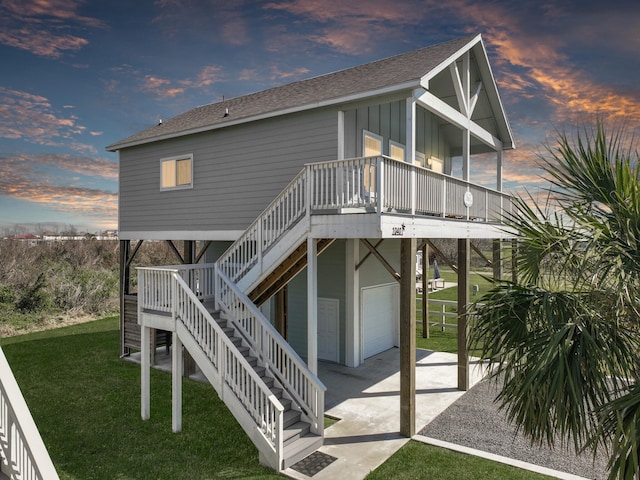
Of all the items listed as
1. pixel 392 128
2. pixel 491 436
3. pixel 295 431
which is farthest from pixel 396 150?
pixel 295 431

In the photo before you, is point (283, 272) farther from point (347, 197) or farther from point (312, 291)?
point (347, 197)

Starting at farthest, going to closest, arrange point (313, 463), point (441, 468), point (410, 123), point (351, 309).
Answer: point (351, 309) → point (410, 123) → point (313, 463) → point (441, 468)

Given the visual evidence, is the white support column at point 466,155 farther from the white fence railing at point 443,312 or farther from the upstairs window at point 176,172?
the upstairs window at point 176,172

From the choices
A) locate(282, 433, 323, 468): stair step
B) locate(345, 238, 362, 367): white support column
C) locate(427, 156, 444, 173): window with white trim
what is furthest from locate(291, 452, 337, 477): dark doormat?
locate(427, 156, 444, 173): window with white trim

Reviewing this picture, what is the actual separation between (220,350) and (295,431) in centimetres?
206

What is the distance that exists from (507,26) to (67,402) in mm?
16964

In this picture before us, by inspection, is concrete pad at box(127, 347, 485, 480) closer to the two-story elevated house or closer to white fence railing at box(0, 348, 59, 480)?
the two-story elevated house

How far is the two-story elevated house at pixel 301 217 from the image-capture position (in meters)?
7.59

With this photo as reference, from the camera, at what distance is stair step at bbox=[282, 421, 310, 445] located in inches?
283

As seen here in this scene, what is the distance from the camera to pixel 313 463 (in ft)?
22.5

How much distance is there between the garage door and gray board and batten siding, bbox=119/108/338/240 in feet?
15.7

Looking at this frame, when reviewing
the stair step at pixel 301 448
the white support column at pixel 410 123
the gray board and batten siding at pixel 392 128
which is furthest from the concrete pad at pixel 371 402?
the gray board and batten siding at pixel 392 128

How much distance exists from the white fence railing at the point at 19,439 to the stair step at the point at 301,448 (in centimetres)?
416

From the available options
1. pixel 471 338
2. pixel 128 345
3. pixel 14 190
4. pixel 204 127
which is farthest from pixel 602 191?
pixel 14 190
